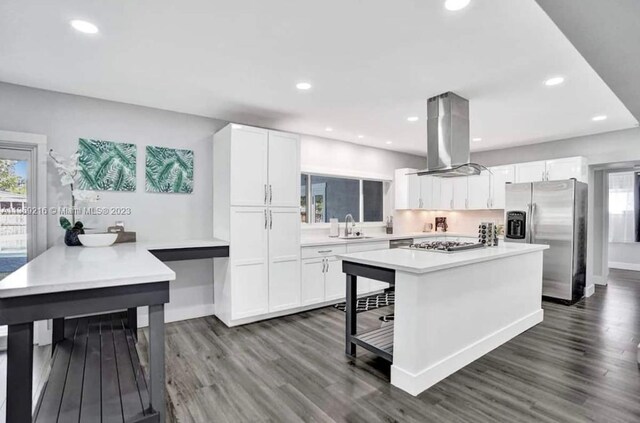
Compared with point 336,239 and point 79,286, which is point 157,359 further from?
point 336,239

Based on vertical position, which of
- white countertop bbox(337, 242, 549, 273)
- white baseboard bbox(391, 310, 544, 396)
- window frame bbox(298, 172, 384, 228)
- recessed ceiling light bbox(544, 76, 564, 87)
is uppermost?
recessed ceiling light bbox(544, 76, 564, 87)

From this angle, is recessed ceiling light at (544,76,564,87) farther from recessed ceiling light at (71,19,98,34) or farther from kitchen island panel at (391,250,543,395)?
recessed ceiling light at (71,19,98,34)

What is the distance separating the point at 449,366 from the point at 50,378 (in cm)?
284

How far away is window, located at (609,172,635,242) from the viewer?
282 inches

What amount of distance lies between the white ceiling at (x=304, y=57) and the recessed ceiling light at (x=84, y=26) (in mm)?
63

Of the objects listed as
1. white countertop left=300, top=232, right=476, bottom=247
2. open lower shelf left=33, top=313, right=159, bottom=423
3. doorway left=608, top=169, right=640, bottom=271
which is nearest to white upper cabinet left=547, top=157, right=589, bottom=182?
white countertop left=300, top=232, right=476, bottom=247

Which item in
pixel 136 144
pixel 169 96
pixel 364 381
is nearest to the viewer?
pixel 364 381

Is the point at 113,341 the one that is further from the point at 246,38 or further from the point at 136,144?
the point at 246,38

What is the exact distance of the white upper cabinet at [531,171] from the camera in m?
5.14

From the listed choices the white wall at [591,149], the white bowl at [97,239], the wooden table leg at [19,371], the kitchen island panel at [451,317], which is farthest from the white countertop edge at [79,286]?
the white wall at [591,149]

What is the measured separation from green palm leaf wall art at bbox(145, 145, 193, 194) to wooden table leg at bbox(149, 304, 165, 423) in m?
2.52

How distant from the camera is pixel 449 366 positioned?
2557 millimetres

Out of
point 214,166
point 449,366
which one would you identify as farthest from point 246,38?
point 449,366

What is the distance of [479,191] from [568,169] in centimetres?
141
